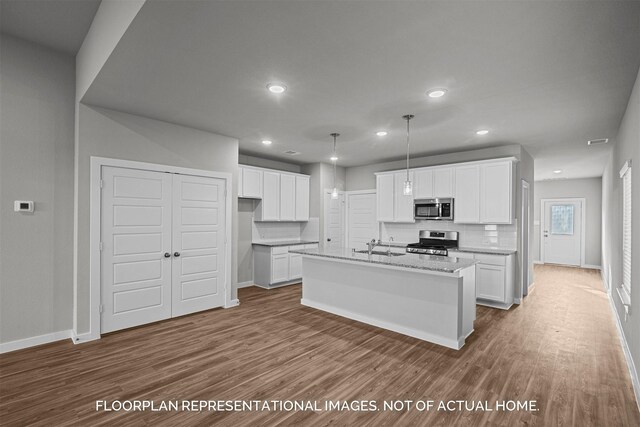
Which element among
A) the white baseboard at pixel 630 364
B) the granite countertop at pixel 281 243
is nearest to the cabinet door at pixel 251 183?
the granite countertop at pixel 281 243

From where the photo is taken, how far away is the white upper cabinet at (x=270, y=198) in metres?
6.57

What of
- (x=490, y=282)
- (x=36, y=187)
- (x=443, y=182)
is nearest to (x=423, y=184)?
(x=443, y=182)

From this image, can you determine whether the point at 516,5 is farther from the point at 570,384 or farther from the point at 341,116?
the point at 570,384

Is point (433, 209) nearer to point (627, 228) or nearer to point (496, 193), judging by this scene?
point (496, 193)

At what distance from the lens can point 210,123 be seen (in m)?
4.41

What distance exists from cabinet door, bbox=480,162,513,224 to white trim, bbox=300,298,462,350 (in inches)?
101

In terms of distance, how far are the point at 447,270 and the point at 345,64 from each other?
7.37ft

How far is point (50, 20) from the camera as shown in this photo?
295 cm

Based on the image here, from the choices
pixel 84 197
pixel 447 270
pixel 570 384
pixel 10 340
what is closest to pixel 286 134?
pixel 84 197

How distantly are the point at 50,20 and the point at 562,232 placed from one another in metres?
12.5

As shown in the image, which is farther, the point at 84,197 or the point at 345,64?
the point at 84,197

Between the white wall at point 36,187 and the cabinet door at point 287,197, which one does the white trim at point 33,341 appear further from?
the cabinet door at point 287,197

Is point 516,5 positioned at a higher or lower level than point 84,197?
higher

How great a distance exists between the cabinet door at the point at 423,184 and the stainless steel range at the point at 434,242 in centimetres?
75
